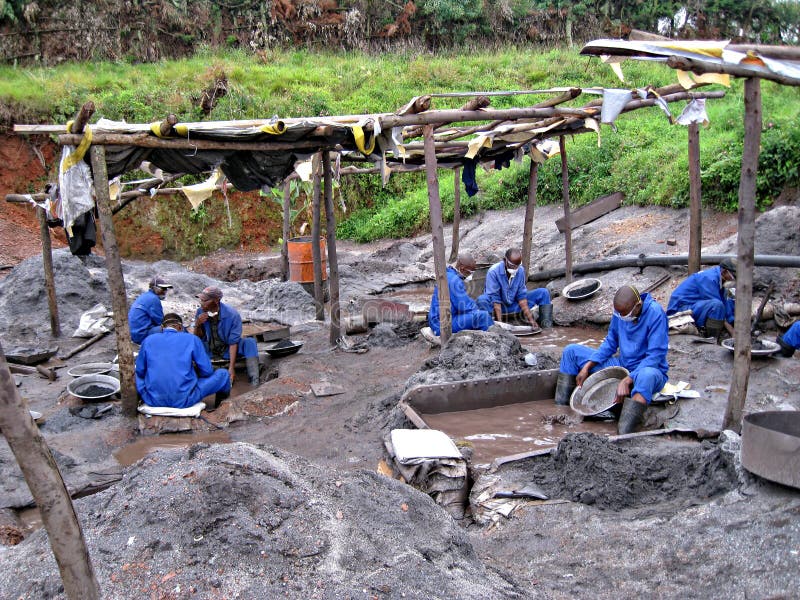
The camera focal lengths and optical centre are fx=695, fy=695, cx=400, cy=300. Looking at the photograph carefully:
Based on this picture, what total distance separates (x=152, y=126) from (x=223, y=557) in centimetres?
527

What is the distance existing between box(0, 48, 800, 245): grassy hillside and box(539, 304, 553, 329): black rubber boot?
4.64 metres

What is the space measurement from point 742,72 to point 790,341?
4075mm

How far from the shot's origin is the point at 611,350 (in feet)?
21.7

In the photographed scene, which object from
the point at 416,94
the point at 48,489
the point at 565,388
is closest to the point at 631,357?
the point at 565,388

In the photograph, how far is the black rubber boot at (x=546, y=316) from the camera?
10.5 m

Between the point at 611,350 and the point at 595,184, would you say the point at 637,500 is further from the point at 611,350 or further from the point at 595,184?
the point at 595,184

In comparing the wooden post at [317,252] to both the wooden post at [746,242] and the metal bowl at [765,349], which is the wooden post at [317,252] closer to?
the metal bowl at [765,349]

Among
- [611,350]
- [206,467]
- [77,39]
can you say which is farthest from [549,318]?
[77,39]

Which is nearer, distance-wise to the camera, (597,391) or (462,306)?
(597,391)

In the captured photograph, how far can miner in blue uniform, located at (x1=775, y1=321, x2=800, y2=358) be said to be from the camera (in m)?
7.26

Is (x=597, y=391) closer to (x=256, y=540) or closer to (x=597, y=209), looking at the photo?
(x=256, y=540)

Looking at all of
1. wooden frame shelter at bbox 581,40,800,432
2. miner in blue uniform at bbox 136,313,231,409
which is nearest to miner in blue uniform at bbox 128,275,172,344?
miner in blue uniform at bbox 136,313,231,409

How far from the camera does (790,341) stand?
730 centimetres

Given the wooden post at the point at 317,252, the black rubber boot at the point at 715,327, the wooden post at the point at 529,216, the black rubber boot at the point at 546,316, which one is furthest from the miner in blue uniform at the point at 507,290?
the wooden post at the point at 317,252
